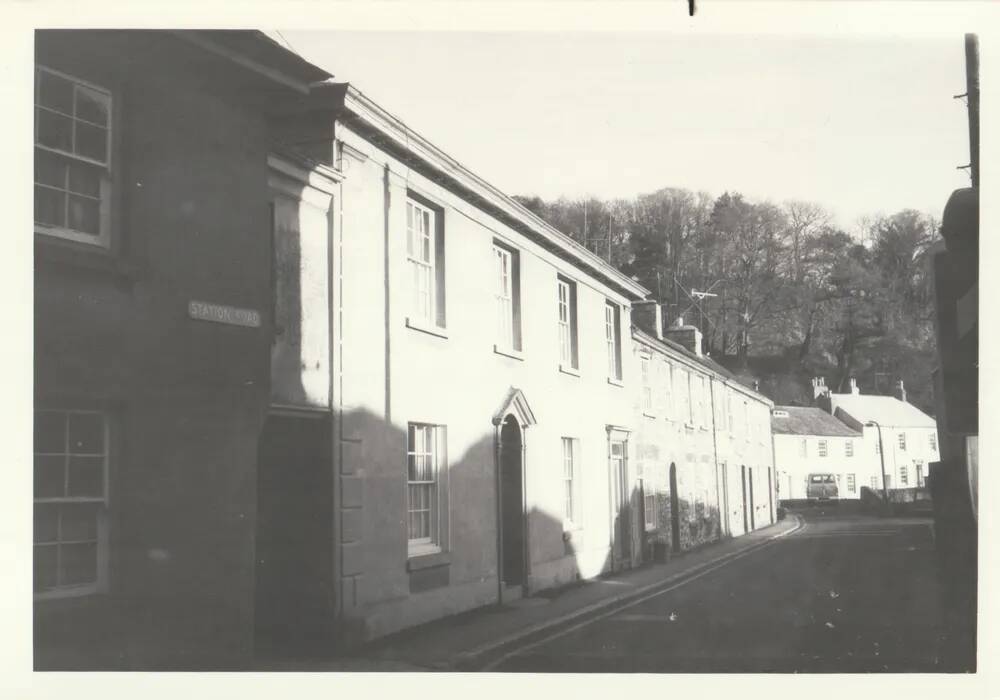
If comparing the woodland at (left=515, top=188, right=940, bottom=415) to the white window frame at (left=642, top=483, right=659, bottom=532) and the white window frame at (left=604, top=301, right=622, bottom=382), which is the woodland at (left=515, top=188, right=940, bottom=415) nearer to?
the white window frame at (left=642, top=483, right=659, bottom=532)

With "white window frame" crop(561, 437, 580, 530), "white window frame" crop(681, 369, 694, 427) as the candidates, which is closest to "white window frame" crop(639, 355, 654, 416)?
"white window frame" crop(681, 369, 694, 427)

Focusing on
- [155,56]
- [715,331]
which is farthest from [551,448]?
[155,56]

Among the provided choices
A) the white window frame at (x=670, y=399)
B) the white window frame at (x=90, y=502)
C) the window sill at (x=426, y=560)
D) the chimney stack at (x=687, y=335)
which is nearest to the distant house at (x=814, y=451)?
the chimney stack at (x=687, y=335)

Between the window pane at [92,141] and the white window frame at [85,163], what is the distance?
2cm

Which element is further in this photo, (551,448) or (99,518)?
(551,448)

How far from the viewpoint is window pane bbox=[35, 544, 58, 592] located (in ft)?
18.4

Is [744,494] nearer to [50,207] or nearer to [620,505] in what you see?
[620,505]

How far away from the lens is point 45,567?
5652 mm

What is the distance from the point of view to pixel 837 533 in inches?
338

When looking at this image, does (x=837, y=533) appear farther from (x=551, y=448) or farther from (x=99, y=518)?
(x=99, y=518)

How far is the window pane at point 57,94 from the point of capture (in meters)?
5.73

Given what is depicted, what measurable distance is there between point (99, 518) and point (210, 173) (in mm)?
2465

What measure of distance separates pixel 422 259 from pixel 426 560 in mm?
2800
